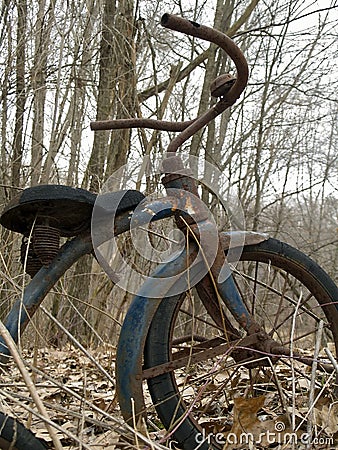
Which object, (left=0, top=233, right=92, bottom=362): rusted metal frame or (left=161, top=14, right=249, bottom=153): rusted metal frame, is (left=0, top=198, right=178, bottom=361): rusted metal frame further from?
(left=161, top=14, right=249, bottom=153): rusted metal frame

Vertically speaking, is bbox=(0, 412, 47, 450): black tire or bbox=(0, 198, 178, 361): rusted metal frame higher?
bbox=(0, 198, 178, 361): rusted metal frame

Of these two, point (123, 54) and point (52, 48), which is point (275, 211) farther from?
point (52, 48)

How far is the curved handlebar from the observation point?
1.53 meters

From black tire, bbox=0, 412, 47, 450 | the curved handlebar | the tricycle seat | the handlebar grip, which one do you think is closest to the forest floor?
black tire, bbox=0, 412, 47, 450

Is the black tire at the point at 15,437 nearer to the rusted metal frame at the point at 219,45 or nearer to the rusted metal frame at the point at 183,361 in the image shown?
the rusted metal frame at the point at 183,361

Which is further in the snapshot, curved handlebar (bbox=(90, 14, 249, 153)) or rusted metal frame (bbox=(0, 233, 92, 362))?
rusted metal frame (bbox=(0, 233, 92, 362))

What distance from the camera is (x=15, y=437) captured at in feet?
4.22

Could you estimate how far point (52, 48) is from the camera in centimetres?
488

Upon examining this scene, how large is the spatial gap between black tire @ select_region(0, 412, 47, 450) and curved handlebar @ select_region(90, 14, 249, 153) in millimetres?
1074

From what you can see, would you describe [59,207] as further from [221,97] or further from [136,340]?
[221,97]

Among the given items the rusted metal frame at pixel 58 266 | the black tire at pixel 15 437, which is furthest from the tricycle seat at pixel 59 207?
the black tire at pixel 15 437

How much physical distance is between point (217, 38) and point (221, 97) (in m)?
0.30

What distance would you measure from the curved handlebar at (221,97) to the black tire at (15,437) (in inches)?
42.3

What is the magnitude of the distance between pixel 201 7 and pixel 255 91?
4.06ft
